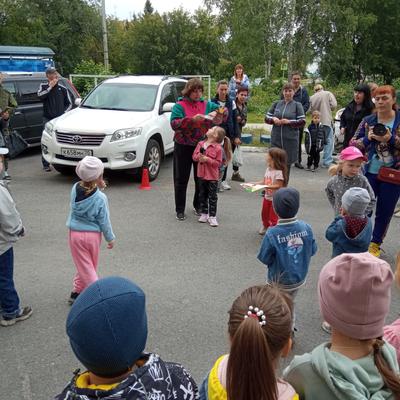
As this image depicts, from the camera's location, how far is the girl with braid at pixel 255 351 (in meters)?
1.63

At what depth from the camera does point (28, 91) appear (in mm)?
11125

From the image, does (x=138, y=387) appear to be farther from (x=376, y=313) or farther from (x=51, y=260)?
(x=51, y=260)

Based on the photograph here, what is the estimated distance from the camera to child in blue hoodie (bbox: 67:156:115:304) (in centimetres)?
407

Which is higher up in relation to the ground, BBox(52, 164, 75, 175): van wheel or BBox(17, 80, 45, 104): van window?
BBox(17, 80, 45, 104): van window

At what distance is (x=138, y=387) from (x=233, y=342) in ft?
1.21

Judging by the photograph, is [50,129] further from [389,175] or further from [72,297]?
[389,175]

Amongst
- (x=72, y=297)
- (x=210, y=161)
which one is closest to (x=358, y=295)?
(x=72, y=297)

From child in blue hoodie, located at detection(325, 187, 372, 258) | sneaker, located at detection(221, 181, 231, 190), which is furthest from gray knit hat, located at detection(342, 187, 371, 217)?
sneaker, located at detection(221, 181, 231, 190)

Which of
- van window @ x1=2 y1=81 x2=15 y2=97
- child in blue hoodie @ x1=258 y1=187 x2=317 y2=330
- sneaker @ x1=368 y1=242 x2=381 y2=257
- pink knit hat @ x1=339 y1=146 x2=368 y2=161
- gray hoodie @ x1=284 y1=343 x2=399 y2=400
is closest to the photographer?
gray hoodie @ x1=284 y1=343 x2=399 y2=400

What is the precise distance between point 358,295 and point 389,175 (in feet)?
12.6

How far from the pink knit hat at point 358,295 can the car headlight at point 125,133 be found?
6.95 metres

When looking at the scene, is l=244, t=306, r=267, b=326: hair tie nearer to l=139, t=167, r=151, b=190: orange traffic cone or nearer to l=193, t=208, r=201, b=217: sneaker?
l=193, t=208, r=201, b=217: sneaker

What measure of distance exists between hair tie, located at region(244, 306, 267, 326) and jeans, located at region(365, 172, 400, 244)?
404cm

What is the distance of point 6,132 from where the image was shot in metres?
9.09
